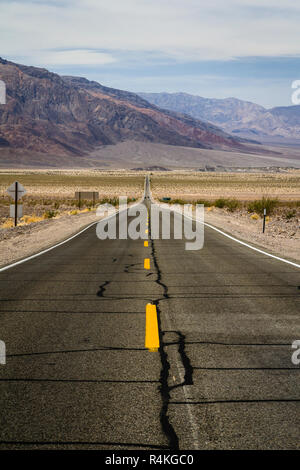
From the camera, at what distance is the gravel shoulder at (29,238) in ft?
50.4

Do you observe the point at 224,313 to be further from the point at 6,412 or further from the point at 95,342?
the point at 6,412

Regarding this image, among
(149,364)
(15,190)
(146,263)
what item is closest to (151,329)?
(149,364)

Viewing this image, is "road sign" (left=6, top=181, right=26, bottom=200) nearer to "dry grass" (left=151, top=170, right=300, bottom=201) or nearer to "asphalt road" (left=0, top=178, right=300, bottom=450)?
"asphalt road" (left=0, top=178, right=300, bottom=450)

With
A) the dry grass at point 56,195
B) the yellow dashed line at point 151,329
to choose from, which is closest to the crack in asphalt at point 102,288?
the yellow dashed line at point 151,329

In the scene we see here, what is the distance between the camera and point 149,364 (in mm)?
5219

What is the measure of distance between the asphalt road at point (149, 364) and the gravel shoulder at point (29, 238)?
4.90 m

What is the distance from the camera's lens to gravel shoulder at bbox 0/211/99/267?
15.4 m

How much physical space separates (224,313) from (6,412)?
4.00 m

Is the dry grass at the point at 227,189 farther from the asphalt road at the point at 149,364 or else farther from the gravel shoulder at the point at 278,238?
the asphalt road at the point at 149,364

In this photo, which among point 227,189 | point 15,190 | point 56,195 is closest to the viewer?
point 15,190

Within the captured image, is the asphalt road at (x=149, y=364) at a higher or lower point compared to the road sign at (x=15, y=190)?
lower

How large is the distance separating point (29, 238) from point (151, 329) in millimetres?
15002

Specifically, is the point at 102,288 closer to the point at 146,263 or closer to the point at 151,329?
the point at 151,329
